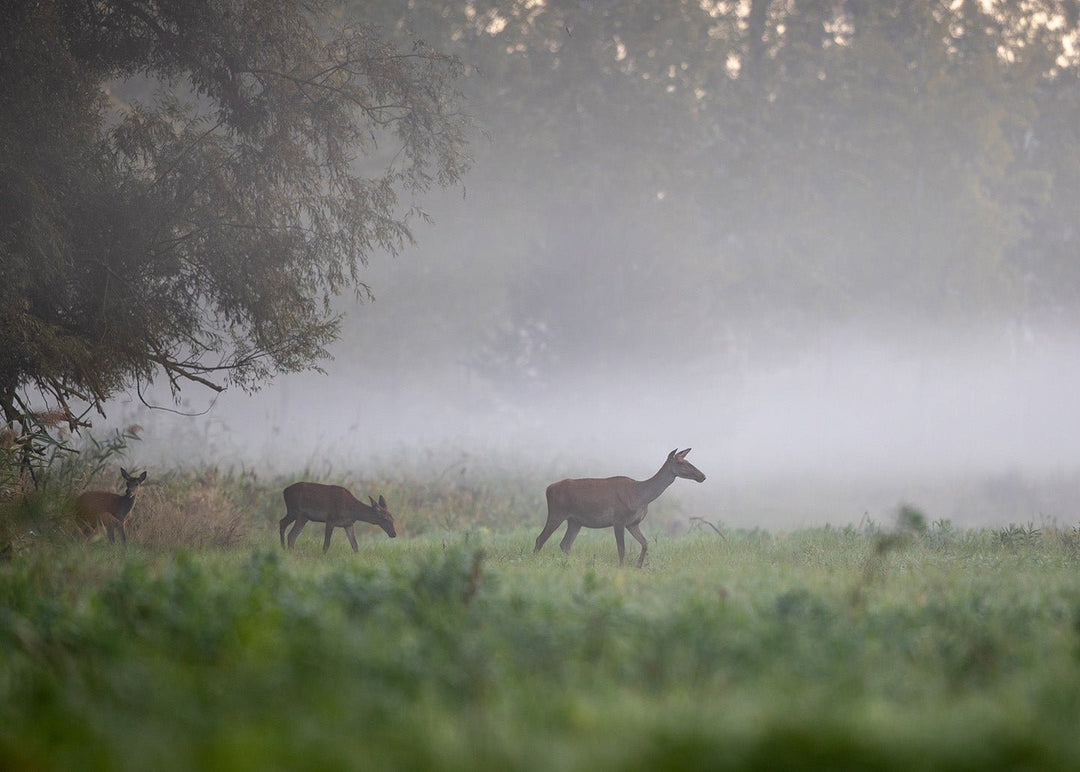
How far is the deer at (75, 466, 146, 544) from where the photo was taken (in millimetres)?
11148

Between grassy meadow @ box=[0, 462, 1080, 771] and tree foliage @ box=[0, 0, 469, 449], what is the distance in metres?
3.67

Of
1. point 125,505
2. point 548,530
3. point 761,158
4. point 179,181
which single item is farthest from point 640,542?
point 761,158

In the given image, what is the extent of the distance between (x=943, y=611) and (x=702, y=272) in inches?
1203

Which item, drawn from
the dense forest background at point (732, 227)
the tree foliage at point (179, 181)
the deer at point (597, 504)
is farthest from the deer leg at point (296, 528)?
the dense forest background at point (732, 227)

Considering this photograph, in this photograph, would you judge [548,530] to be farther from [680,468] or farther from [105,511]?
[105,511]

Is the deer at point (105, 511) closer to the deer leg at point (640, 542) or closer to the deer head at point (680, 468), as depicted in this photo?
the deer leg at point (640, 542)

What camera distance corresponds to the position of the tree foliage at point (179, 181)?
35.1 feet

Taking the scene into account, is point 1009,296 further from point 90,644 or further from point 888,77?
point 90,644

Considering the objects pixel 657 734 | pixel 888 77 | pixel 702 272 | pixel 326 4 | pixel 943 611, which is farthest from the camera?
pixel 888 77

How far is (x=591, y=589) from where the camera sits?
20.8ft

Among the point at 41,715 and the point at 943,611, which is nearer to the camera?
the point at 41,715

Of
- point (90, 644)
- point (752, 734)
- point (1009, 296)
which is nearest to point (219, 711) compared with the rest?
point (90, 644)

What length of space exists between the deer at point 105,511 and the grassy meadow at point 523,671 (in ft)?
9.69

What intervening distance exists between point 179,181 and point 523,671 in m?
9.37
